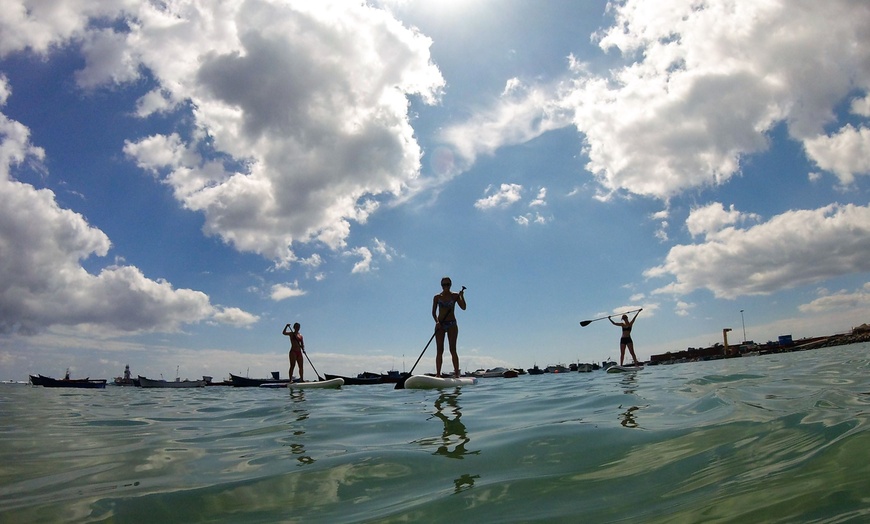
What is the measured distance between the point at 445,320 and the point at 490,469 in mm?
8435

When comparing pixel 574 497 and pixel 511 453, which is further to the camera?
pixel 511 453

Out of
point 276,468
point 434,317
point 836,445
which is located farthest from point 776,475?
point 434,317

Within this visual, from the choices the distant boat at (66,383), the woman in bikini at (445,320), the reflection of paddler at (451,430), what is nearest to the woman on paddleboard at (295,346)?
the woman in bikini at (445,320)

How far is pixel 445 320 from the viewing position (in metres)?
11.3

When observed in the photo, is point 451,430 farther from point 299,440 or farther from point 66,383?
point 66,383

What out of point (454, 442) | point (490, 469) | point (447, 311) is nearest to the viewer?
point (490, 469)

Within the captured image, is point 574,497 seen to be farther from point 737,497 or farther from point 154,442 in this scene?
point 154,442

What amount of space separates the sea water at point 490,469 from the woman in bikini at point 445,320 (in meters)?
6.08

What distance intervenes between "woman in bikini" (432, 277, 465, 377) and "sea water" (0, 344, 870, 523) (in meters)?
6.08

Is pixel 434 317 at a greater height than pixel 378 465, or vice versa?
pixel 434 317

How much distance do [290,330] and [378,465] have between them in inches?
596

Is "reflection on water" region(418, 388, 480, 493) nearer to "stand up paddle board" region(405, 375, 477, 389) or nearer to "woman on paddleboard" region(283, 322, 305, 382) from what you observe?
"stand up paddle board" region(405, 375, 477, 389)

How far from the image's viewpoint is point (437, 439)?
392cm

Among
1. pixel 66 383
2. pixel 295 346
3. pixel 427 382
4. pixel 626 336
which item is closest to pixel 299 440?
pixel 427 382
